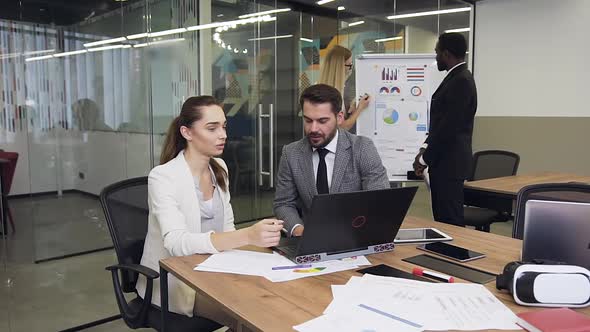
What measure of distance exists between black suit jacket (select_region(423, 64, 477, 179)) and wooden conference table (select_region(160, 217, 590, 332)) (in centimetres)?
142

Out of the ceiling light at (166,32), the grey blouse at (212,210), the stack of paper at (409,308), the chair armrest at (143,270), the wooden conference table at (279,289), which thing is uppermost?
the ceiling light at (166,32)

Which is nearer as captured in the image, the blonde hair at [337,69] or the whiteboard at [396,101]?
the whiteboard at [396,101]

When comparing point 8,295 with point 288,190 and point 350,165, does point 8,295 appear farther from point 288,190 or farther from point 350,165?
point 350,165

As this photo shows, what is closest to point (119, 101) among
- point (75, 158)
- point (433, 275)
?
point (75, 158)

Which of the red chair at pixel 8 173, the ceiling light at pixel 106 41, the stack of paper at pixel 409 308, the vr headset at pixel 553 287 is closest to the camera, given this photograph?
the stack of paper at pixel 409 308

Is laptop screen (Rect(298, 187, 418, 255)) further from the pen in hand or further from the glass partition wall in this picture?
the glass partition wall

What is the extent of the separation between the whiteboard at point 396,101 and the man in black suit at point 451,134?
0.51m

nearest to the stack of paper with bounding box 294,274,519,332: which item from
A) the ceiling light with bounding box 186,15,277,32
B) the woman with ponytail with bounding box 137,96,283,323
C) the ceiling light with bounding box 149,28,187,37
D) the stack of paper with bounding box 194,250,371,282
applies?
the stack of paper with bounding box 194,250,371,282

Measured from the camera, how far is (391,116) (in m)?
3.93

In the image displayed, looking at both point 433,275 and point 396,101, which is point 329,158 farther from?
point 396,101

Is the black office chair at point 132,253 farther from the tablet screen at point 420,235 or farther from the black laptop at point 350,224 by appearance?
the tablet screen at point 420,235

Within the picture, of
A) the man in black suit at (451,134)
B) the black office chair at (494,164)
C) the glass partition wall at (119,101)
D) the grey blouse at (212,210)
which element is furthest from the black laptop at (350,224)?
the black office chair at (494,164)

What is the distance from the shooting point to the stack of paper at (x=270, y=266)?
61.7 inches

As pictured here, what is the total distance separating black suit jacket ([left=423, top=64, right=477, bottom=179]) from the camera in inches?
128
